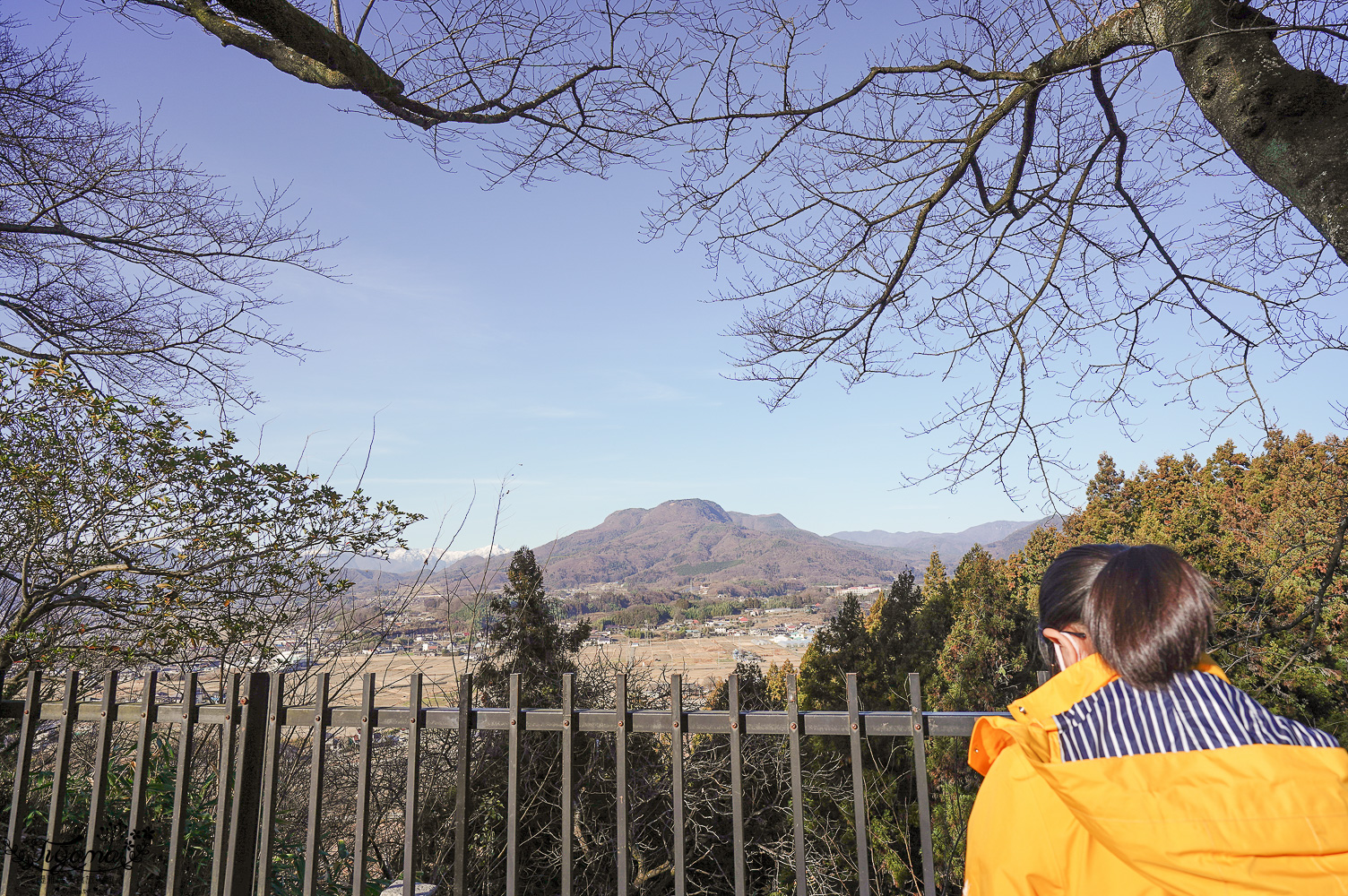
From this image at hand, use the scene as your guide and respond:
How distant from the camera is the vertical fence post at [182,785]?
2.64 metres

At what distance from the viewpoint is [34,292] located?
21.1 ft

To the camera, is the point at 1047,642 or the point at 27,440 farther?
the point at 27,440

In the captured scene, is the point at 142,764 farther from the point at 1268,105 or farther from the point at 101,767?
the point at 1268,105

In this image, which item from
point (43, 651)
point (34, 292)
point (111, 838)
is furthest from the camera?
point (34, 292)

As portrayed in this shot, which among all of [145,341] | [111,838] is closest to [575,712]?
[111,838]

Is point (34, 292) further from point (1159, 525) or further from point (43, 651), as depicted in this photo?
point (1159, 525)

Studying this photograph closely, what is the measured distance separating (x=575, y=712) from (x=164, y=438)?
405cm

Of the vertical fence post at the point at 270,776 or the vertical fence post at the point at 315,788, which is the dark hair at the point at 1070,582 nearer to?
the vertical fence post at the point at 315,788

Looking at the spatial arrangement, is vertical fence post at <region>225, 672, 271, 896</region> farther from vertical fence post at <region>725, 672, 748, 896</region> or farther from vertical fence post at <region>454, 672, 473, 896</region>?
vertical fence post at <region>725, 672, 748, 896</region>

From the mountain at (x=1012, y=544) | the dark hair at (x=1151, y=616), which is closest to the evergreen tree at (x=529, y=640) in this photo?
the dark hair at (x=1151, y=616)

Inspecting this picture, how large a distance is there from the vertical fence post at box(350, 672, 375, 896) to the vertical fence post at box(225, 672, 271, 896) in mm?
516

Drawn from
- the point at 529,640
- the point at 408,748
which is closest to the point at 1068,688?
the point at 408,748

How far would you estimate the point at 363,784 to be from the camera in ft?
8.21

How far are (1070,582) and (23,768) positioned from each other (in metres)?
4.10
